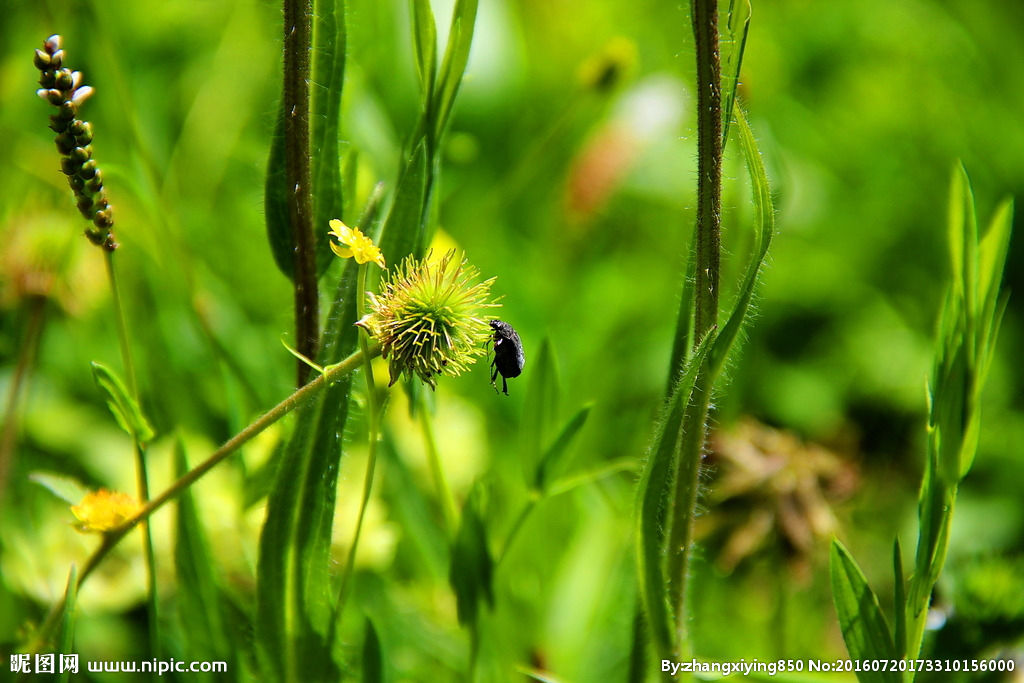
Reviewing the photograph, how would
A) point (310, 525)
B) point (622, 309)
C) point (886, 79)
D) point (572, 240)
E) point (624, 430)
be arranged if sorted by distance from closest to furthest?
point (310, 525), point (624, 430), point (622, 309), point (572, 240), point (886, 79)

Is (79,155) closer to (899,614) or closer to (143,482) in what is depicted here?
(143,482)

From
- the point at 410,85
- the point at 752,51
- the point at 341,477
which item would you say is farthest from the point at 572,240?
the point at 341,477

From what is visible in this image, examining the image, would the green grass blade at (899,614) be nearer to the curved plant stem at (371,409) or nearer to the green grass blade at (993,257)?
the green grass blade at (993,257)

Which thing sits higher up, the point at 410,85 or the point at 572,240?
the point at 410,85

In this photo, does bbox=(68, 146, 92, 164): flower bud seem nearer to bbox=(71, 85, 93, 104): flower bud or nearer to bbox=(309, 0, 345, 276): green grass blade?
bbox=(71, 85, 93, 104): flower bud

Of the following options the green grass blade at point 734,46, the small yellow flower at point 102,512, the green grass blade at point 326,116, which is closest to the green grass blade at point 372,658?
the small yellow flower at point 102,512

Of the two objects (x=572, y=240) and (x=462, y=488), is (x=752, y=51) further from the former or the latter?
(x=462, y=488)
